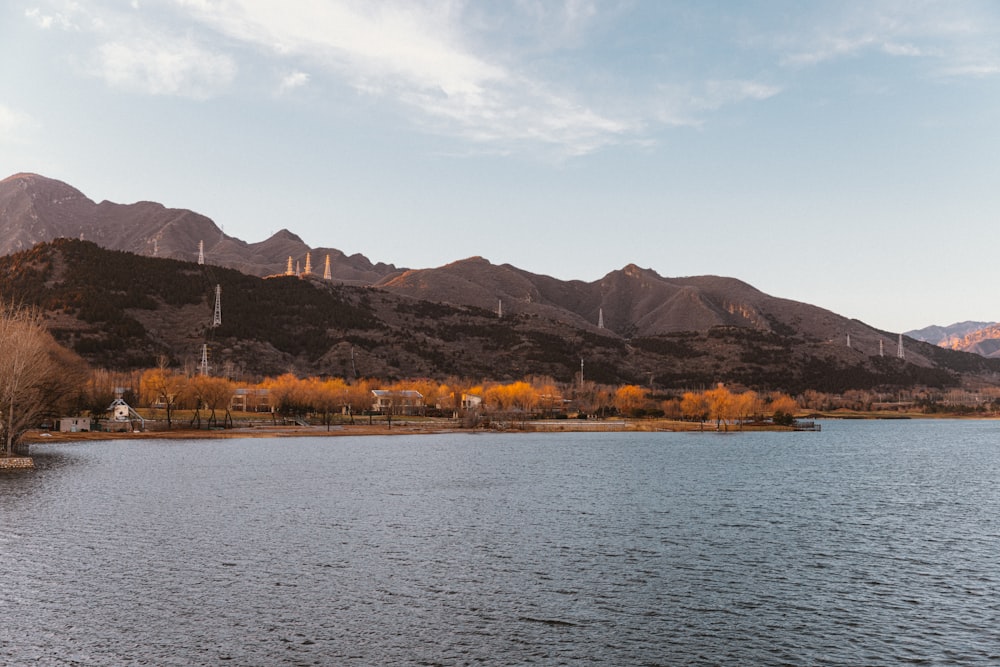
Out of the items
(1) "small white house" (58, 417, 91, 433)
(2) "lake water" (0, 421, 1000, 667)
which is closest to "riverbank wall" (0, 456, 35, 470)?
(2) "lake water" (0, 421, 1000, 667)

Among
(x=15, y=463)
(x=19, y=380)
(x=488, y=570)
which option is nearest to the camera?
(x=488, y=570)

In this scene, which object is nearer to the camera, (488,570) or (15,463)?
(488,570)

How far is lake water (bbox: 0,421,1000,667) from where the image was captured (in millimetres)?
27938

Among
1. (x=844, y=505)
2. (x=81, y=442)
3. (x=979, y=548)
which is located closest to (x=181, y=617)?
(x=979, y=548)

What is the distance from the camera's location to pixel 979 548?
156ft

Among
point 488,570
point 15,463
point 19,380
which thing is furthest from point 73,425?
point 488,570

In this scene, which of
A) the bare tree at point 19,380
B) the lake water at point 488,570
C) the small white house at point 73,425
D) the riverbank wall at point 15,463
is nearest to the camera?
the lake water at point 488,570

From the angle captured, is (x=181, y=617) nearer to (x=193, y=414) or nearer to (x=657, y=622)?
(x=657, y=622)

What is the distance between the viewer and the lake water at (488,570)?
27.9 metres

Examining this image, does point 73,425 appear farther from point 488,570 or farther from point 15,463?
point 488,570

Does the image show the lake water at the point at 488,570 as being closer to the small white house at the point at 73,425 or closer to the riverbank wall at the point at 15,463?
the riverbank wall at the point at 15,463

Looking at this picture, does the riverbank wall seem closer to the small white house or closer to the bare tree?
the bare tree

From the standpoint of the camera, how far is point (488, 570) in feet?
132

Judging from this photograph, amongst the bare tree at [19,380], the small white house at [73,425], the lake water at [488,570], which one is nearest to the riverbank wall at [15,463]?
the bare tree at [19,380]
